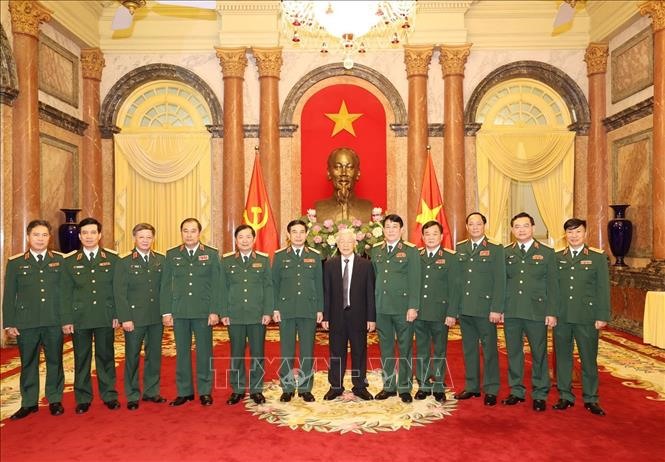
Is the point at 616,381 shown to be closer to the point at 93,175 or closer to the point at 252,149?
the point at 252,149

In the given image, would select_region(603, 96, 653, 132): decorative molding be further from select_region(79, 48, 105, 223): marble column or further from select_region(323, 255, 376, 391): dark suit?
select_region(79, 48, 105, 223): marble column

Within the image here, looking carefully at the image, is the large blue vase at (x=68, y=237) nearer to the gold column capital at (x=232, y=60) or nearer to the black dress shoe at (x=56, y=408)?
the gold column capital at (x=232, y=60)

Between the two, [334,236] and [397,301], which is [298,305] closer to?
[397,301]

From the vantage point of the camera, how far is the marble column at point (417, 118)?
376 inches

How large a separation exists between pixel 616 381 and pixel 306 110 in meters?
7.01

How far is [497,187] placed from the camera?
32.4ft

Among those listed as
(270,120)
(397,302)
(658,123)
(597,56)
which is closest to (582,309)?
(397,302)

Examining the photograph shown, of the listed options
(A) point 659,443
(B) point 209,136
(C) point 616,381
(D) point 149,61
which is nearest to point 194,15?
(D) point 149,61

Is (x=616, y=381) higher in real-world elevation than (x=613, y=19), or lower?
lower

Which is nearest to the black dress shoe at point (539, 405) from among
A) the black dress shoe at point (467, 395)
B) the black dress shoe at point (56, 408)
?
the black dress shoe at point (467, 395)

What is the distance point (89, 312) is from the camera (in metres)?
4.13

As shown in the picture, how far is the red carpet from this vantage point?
334cm

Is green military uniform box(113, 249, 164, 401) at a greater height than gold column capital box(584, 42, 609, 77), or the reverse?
gold column capital box(584, 42, 609, 77)

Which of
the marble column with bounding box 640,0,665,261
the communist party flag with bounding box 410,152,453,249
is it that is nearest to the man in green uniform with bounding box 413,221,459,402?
the communist party flag with bounding box 410,152,453,249
